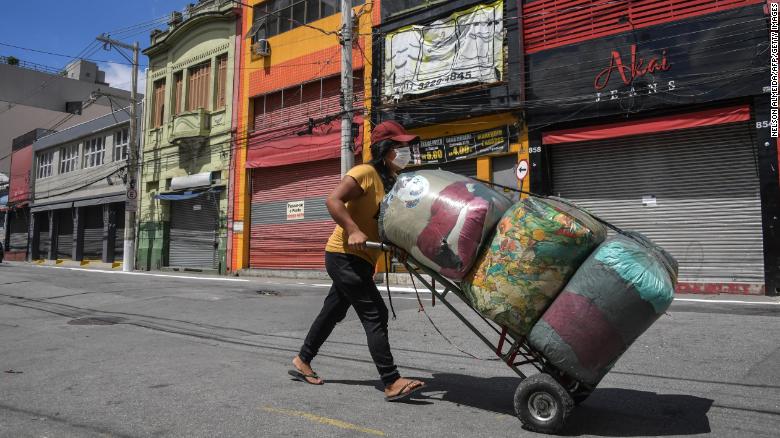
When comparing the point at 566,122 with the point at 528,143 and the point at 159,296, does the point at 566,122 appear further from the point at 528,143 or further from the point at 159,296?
the point at 159,296

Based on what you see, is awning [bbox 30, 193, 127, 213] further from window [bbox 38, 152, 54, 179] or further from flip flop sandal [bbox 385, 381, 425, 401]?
flip flop sandal [bbox 385, 381, 425, 401]

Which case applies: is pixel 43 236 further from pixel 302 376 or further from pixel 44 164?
pixel 302 376

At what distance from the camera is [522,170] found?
43.7 ft

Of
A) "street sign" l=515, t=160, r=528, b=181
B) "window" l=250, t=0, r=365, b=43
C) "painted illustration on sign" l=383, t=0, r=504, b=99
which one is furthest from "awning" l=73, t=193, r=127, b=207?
"street sign" l=515, t=160, r=528, b=181

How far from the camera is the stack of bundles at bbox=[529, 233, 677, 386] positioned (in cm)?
250

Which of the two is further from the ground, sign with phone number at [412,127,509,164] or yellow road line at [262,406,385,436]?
sign with phone number at [412,127,509,164]

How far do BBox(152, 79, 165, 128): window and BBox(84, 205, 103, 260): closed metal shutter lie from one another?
5570mm

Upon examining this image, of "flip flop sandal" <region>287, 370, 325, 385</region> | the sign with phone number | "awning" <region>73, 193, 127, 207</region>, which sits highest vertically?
the sign with phone number

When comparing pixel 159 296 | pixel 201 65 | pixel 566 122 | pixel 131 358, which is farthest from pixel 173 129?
pixel 131 358

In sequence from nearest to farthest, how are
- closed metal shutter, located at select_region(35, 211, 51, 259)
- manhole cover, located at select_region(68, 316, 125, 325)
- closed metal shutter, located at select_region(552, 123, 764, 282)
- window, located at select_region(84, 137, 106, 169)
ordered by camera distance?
manhole cover, located at select_region(68, 316, 125, 325)
closed metal shutter, located at select_region(552, 123, 764, 282)
window, located at select_region(84, 137, 106, 169)
closed metal shutter, located at select_region(35, 211, 51, 259)

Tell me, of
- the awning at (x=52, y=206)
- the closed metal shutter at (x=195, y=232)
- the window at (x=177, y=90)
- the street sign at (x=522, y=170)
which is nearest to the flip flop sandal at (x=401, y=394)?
the street sign at (x=522, y=170)

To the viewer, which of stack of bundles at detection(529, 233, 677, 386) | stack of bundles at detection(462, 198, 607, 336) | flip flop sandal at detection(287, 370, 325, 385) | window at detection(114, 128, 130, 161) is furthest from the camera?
window at detection(114, 128, 130, 161)

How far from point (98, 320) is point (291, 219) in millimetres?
11469

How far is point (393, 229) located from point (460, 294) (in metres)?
0.52
